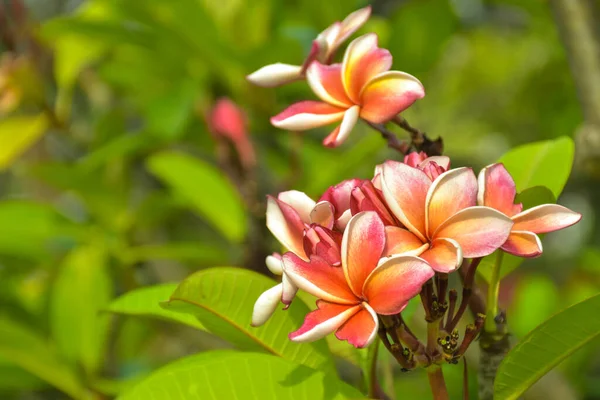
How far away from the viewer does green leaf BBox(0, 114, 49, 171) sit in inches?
49.2

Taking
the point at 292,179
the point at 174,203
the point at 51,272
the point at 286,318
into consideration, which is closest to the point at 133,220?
the point at 174,203

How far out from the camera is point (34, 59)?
1382 mm

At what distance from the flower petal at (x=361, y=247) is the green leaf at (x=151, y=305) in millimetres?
205

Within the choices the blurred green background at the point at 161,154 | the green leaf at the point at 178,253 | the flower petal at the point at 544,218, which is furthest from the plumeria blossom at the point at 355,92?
the green leaf at the point at 178,253

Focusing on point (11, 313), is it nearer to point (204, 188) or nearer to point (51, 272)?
point (51, 272)

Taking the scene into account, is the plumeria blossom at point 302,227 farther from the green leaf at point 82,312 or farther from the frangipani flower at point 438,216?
the green leaf at point 82,312

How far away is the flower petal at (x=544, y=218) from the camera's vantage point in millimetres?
404

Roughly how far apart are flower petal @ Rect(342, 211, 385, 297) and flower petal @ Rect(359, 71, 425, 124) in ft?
0.30

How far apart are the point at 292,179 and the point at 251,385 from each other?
2.65ft

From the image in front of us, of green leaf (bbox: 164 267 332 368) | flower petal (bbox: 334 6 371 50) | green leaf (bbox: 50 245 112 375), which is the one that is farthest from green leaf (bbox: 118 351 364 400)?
green leaf (bbox: 50 245 112 375)

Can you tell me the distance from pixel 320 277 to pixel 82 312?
0.80 metres

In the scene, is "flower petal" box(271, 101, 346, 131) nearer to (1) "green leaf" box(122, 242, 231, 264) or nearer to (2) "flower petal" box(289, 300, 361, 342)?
(2) "flower petal" box(289, 300, 361, 342)

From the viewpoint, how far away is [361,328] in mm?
372

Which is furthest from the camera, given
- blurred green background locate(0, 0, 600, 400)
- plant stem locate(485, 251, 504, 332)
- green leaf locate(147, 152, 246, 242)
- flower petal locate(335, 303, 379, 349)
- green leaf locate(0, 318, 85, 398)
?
green leaf locate(147, 152, 246, 242)
